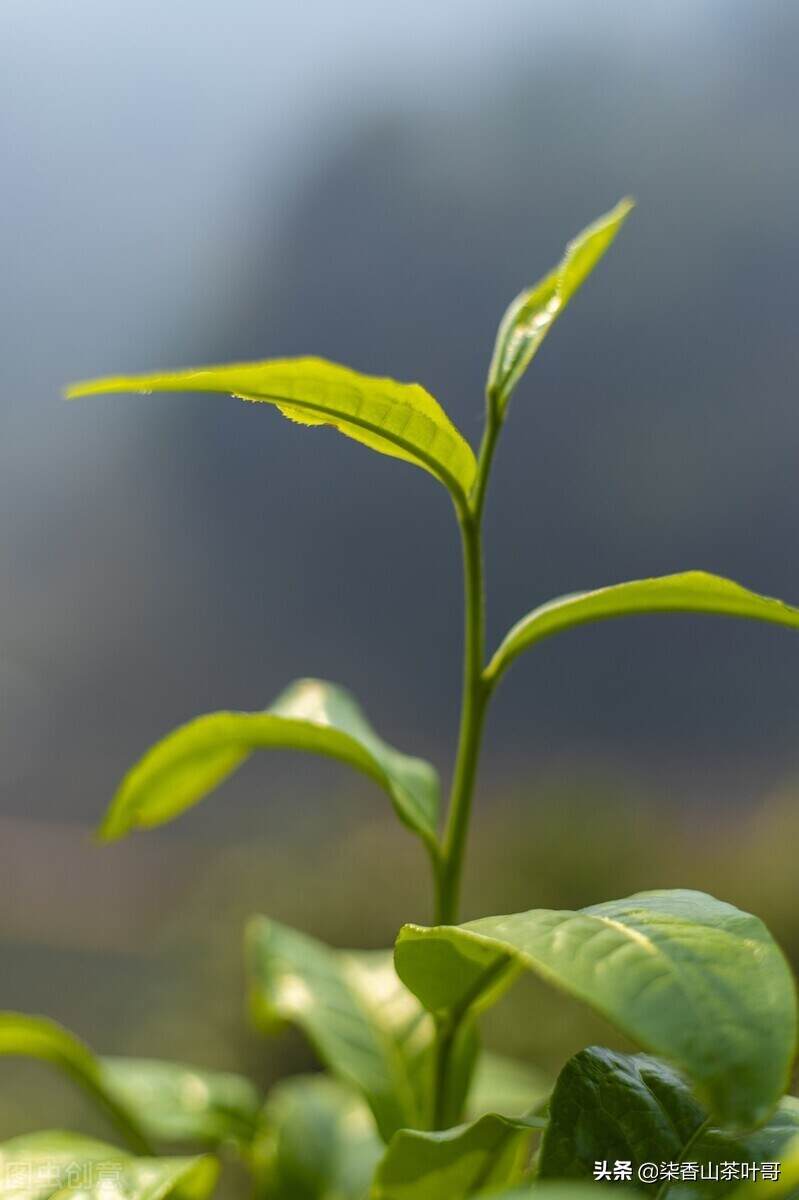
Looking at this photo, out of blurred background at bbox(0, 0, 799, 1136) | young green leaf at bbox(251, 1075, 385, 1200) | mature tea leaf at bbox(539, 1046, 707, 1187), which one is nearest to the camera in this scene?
mature tea leaf at bbox(539, 1046, 707, 1187)

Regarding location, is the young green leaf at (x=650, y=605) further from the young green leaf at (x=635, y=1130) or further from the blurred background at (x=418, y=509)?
the blurred background at (x=418, y=509)

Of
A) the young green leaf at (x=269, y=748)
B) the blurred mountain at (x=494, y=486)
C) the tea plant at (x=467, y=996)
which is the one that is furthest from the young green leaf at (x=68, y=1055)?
the blurred mountain at (x=494, y=486)

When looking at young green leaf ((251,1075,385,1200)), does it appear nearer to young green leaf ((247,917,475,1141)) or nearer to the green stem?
young green leaf ((247,917,475,1141))

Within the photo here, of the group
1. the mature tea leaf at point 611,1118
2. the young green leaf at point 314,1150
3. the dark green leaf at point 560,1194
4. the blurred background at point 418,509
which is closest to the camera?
the dark green leaf at point 560,1194

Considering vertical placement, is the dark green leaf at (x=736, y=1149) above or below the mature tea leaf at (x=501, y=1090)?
above

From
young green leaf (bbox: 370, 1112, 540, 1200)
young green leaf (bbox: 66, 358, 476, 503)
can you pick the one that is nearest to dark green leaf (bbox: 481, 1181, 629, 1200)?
young green leaf (bbox: 370, 1112, 540, 1200)

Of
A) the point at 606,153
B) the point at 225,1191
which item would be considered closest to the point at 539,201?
the point at 606,153
